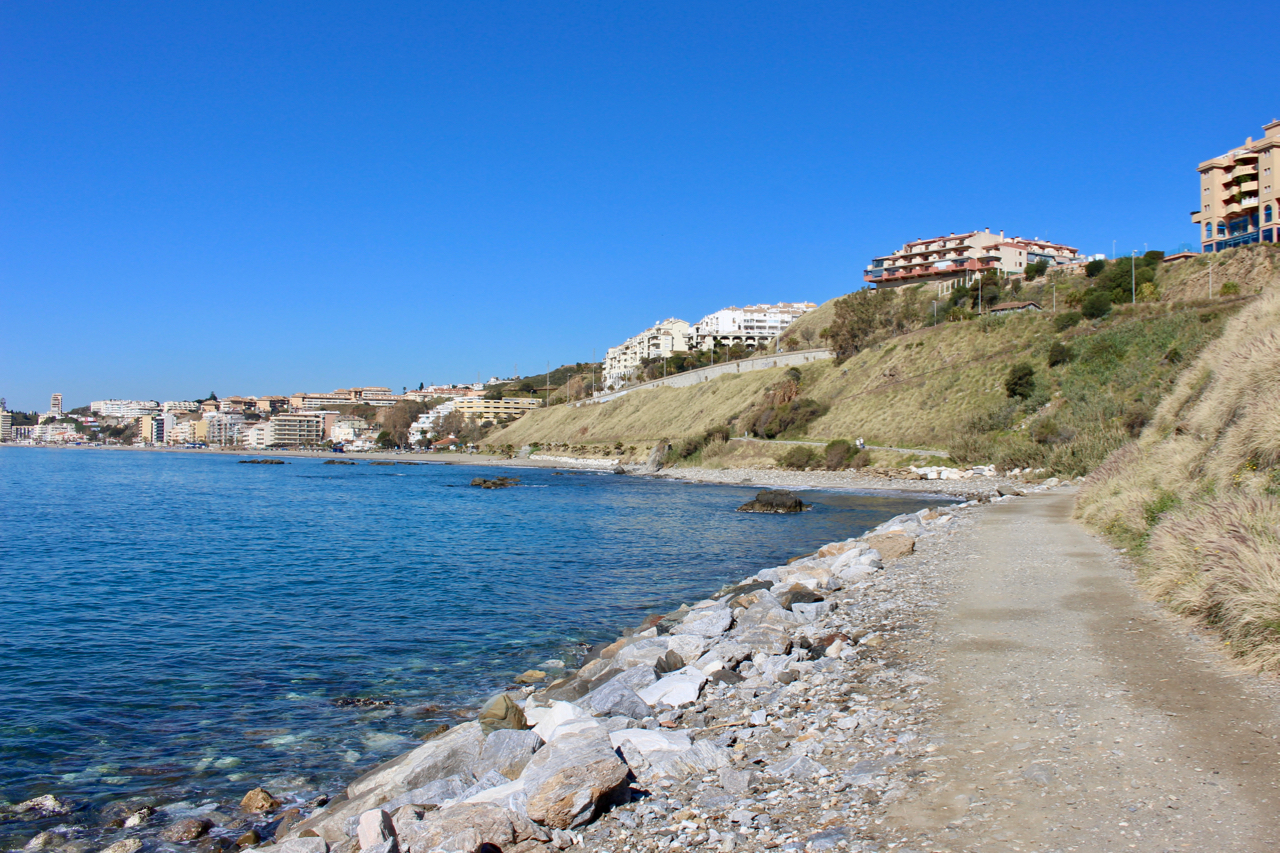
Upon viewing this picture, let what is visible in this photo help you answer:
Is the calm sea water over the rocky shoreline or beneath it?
beneath

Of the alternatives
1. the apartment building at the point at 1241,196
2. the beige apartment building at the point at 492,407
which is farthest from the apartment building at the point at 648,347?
the apartment building at the point at 1241,196

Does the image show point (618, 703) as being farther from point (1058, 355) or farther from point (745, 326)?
point (745, 326)

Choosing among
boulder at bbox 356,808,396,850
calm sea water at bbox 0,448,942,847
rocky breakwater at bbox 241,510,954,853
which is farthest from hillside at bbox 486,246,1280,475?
boulder at bbox 356,808,396,850

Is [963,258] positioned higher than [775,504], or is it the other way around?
[963,258]

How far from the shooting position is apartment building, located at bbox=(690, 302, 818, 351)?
528 feet

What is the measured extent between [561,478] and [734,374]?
3448 centimetres

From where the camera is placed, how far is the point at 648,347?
575 ft

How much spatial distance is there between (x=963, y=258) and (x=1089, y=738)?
116 m

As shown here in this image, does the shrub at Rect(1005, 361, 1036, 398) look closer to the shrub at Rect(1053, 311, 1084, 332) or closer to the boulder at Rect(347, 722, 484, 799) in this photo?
the shrub at Rect(1053, 311, 1084, 332)

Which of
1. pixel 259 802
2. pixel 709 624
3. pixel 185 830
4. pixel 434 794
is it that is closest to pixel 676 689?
pixel 434 794

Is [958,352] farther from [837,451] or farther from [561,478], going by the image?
[561,478]

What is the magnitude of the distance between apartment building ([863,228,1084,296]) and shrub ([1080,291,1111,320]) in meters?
39.0

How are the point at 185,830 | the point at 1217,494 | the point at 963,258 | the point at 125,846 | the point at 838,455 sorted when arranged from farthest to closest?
the point at 963,258
the point at 838,455
the point at 1217,494
the point at 185,830
the point at 125,846

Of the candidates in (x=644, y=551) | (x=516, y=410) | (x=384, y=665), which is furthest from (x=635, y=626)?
(x=516, y=410)
